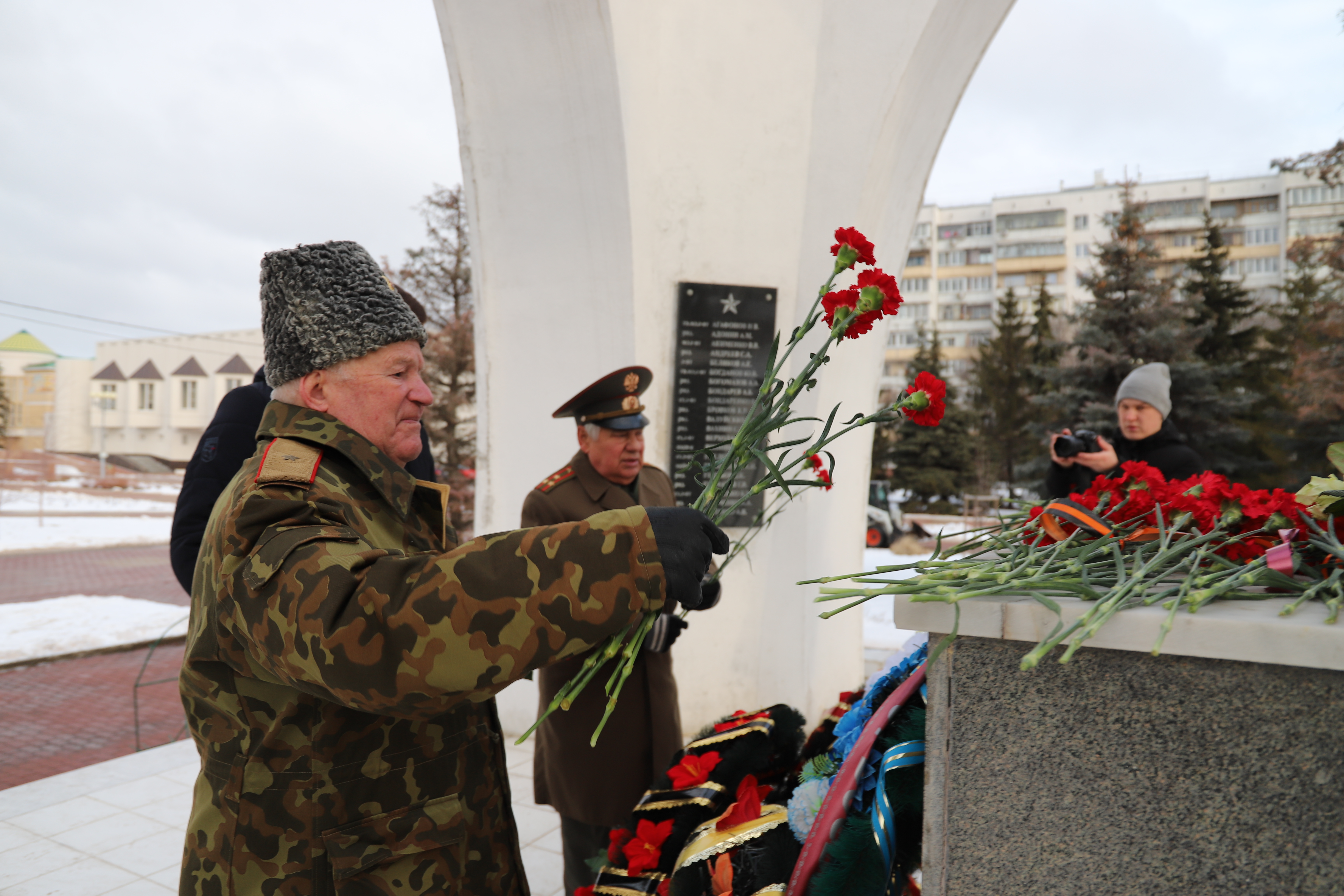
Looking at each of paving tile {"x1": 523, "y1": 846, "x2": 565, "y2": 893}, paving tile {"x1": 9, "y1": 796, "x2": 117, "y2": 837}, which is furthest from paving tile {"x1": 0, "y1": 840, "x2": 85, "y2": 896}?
paving tile {"x1": 523, "y1": 846, "x2": 565, "y2": 893}

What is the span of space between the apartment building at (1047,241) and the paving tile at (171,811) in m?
38.6

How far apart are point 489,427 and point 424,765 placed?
150 inches

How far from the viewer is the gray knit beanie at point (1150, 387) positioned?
11.9 ft

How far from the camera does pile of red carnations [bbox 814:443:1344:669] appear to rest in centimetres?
89

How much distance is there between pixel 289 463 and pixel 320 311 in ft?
0.82

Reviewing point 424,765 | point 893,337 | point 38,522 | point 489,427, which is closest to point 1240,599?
point 424,765

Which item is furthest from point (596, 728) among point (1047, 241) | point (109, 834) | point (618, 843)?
point (1047, 241)

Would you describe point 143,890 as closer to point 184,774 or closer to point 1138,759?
point 184,774

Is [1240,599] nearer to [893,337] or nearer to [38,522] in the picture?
[38,522]

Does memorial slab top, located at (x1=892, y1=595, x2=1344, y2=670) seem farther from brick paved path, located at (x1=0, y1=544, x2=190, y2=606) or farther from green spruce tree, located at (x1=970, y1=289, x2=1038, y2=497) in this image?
green spruce tree, located at (x1=970, y1=289, x2=1038, y2=497)

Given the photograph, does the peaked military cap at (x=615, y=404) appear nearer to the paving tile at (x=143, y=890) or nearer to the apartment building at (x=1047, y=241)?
the paving tile at (x=143, y=890)

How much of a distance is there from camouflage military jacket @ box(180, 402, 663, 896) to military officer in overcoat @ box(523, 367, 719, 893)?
1295 mm

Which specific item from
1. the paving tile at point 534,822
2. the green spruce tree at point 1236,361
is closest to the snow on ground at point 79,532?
the paving tile at point 534,822

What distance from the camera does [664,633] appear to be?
2.54 m
